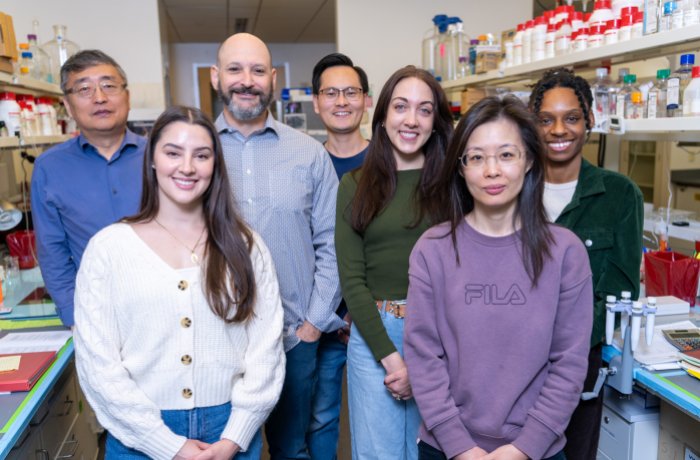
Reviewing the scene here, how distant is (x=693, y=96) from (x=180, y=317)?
170cm

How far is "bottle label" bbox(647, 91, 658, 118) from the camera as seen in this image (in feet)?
6.60

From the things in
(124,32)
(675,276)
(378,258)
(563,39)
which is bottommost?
(675,276)

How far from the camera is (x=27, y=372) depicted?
1562mm

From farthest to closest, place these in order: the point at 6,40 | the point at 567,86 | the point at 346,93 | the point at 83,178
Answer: the point at 6,40 < the point at 346,93 < the point at 83,178 < the point at 567,86

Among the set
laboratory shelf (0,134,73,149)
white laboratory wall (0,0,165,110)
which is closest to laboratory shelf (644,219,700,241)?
laboratory shelf (0,134,73,149)

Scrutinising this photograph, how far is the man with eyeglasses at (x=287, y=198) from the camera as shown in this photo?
173 cm

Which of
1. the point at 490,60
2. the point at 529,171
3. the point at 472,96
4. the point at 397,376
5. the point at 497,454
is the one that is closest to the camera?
the point at 497,454

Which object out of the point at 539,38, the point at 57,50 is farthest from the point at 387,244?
the point at 57,50

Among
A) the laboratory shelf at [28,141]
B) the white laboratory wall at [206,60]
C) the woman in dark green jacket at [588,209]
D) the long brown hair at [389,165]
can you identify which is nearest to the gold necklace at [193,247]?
the long brown hair at [389,165]

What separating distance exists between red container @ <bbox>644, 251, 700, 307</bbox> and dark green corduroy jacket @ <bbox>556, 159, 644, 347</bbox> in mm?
516

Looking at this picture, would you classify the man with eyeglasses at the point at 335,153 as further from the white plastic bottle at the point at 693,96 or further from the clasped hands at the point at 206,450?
the white plastic bottle at the point at 693,96

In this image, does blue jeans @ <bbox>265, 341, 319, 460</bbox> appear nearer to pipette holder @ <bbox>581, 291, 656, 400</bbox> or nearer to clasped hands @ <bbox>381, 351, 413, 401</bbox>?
clasped hands @ <bbox>381, 351, 413, 401</bbox>

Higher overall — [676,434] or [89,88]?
[89,88]

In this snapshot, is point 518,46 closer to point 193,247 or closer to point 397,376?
point 397,376
